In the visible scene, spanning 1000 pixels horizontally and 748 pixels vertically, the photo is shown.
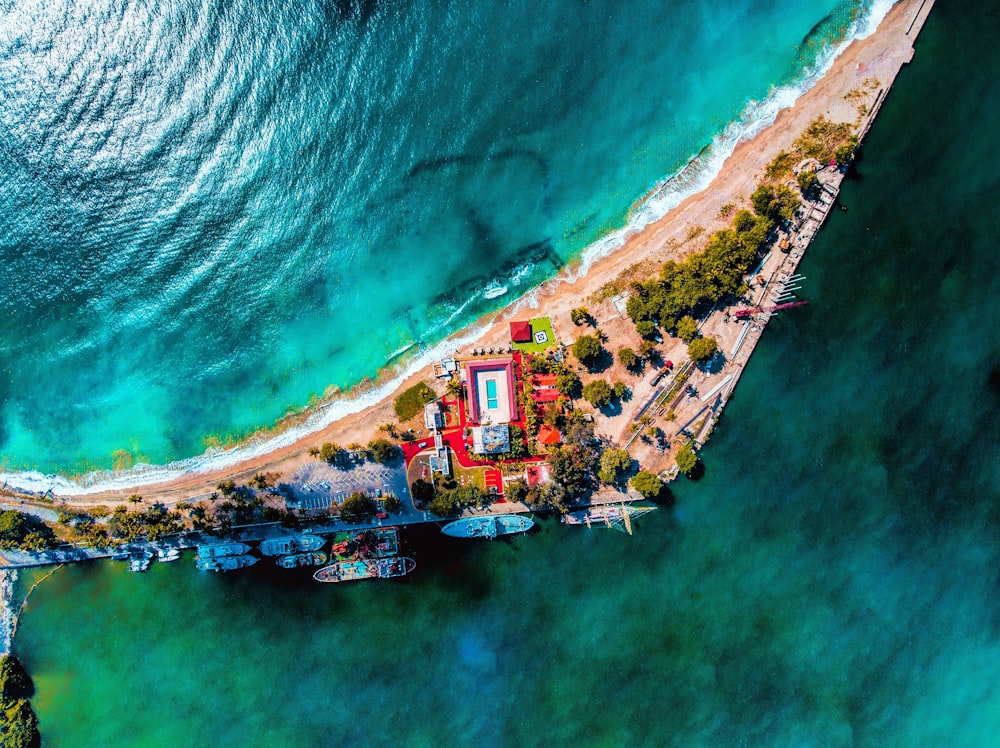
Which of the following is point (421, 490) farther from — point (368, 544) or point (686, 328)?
point (686, 328)

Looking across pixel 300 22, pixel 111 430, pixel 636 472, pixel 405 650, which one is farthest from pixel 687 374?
pixel 111 430

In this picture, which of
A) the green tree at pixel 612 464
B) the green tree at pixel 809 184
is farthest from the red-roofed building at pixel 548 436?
the green tree at pixel 809 184

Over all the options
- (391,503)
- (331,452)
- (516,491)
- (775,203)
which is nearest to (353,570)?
(391,503)

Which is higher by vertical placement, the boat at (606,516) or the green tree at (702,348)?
the green tree at (702,348)

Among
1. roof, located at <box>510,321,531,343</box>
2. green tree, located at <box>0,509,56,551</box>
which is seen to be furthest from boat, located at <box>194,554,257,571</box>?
roof, located at <box>510,321,531,343</box>

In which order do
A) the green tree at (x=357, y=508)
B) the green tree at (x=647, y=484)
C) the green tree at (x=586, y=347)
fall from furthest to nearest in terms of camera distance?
the green tree at (x=357, y=508) < the green tree at (x=647, y=484) < the green tree at (x=586, y=347)

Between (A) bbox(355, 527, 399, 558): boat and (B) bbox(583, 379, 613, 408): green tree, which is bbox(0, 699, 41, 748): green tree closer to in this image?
(A) bbox(355, 527, 399, 558): boat

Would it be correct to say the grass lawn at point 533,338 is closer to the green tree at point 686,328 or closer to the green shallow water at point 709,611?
the green tree at point 686,328
